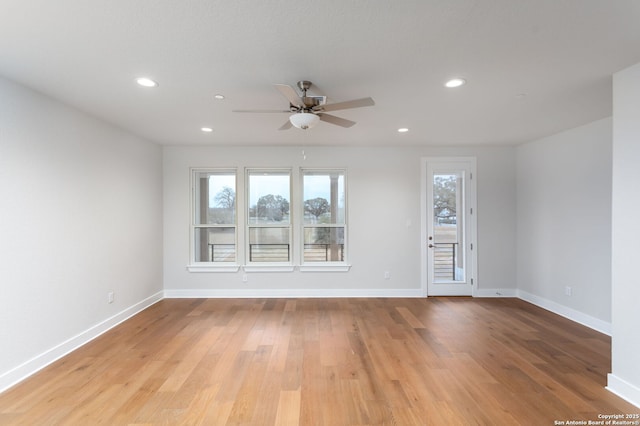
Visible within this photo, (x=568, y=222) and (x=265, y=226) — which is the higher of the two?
(x=568, y=222)

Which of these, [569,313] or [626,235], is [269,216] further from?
[569,313]

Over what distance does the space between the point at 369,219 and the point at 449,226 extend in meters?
1.40

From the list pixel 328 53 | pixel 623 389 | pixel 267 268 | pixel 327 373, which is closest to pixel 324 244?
pixel 267 268

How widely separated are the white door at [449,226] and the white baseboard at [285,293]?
0.52 metres

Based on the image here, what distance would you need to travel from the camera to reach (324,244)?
4938 mm

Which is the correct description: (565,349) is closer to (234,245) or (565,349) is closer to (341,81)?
(341,81)

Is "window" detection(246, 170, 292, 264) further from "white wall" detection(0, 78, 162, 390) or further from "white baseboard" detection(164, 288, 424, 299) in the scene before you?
"white wall" detection(0, 78, 162, 390)

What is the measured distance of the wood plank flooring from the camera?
6.60 feet

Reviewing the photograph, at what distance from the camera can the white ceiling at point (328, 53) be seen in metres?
1.57

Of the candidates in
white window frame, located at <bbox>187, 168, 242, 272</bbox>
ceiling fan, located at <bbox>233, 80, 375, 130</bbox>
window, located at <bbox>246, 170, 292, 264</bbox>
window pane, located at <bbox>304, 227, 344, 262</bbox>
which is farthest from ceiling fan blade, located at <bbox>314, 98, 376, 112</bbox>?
white window frame, located at <bbox>187, 168, 242, 272</bbox>

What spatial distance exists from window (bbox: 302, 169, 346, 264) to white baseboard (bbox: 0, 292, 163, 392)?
2.75 m

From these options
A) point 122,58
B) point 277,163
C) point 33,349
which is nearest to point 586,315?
point 277,163

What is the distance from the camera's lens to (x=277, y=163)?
4.83 metres

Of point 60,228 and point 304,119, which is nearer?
point 304,119
